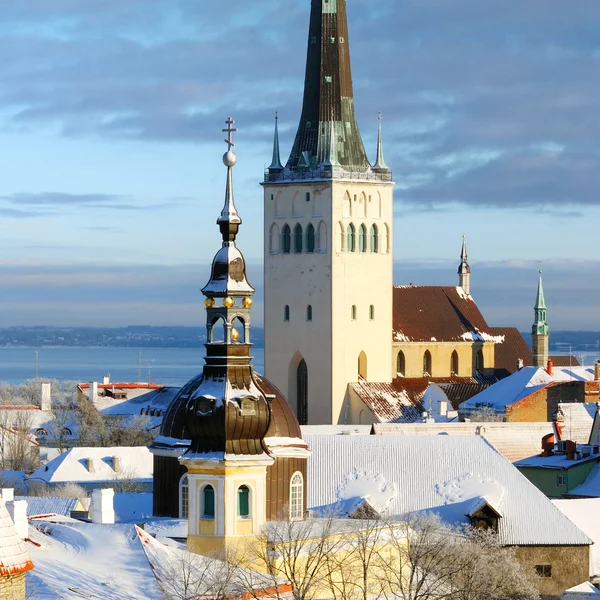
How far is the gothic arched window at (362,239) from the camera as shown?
96375 millimetres

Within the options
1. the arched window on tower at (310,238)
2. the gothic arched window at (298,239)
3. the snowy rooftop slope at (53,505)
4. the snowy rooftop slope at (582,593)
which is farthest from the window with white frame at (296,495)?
the gothic arched window at (298,239)

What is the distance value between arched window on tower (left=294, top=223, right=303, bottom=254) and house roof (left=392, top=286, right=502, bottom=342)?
6.79 meters

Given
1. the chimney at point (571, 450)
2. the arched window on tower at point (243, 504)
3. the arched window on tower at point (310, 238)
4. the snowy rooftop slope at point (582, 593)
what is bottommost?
the snowy rooftop slope at point (582, 593)

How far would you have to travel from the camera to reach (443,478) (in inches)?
2115

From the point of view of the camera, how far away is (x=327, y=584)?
39469 mm

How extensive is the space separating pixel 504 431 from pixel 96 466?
13386 mm

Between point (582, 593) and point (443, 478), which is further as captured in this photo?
point (443, 478)

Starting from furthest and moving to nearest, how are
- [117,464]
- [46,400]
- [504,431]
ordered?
[46,400] < [117,464] < [504,431]

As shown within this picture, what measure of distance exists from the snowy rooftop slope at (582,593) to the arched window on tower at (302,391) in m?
47.0

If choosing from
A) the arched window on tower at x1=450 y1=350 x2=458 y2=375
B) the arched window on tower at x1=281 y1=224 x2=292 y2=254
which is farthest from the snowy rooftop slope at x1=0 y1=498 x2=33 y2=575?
the arched window on tower at x1=450 y1=350 x2=458 y2=375

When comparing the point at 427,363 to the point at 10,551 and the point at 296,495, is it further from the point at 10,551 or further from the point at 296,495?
the point at 10,551

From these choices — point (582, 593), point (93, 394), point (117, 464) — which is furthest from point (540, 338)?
point (582, 593)

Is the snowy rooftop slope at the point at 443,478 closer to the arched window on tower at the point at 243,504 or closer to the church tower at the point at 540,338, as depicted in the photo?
the arched window on tower at the point at 243,504

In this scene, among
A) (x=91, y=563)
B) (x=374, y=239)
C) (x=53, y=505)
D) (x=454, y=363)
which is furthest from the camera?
(x=454, y=363)
